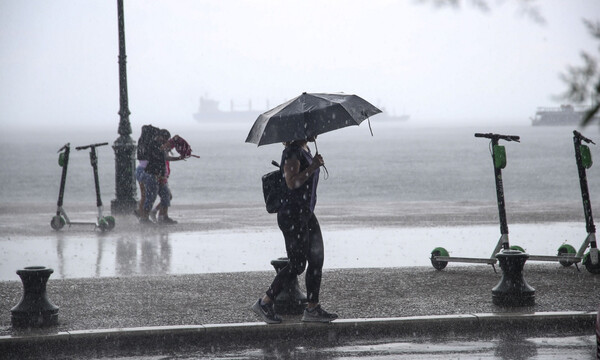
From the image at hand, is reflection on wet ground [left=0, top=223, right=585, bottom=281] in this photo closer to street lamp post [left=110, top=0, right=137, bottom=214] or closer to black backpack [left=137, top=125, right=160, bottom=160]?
black backpack [left=137, top=125, right=160, bottom=160]

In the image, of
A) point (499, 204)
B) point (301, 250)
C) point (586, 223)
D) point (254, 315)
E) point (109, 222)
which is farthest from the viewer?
point (109, 222)

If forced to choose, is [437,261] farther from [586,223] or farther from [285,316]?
[285,316]

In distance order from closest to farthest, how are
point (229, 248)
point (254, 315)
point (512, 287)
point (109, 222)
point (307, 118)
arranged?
point (307, 118)
point (254, 315)
point (512, 287)
point (229, 248)
point (109, 222)

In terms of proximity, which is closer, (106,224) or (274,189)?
(274,189)

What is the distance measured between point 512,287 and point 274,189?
2.27 m

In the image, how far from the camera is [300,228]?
274 inches

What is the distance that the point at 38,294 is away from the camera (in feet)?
23.3

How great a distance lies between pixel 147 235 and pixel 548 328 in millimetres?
8358

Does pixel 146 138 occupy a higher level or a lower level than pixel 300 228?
higher

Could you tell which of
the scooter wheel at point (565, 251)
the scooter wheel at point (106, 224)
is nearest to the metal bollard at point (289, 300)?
the scooter wheel at point (565, 251)

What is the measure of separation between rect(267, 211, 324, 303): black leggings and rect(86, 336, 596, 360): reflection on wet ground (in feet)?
1.60

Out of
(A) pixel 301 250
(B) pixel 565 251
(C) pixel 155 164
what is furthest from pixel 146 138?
(A) pixel 301 250

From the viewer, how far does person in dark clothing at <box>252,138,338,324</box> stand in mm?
6918

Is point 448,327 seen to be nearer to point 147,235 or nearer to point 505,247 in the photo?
point 505,247
